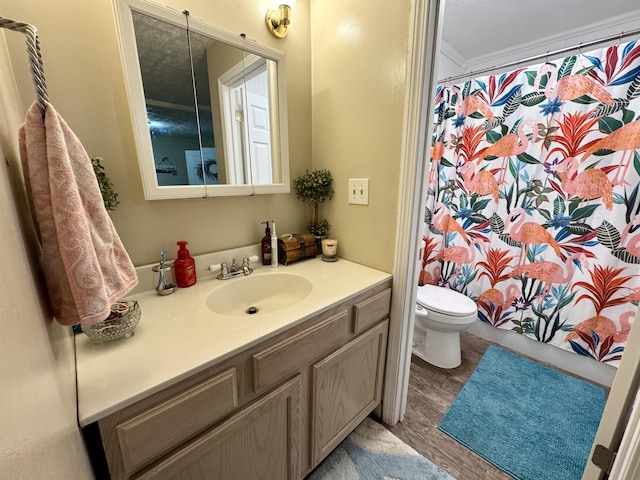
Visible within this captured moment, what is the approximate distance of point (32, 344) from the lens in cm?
36

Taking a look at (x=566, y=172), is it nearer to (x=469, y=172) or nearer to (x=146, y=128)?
(x=469, y=172)

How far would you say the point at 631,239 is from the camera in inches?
58.1

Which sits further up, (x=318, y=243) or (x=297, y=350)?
(x=318, y=243)

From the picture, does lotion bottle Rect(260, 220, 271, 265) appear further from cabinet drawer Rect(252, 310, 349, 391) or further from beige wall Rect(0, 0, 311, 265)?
cabinet drawer Rect(252, 310, 349, 391)

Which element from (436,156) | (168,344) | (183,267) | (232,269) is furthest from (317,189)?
(436,156)

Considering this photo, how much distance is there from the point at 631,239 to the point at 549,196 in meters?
0.44

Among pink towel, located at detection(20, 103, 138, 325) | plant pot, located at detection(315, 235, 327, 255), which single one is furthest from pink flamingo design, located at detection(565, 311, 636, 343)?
pink towel, located at detection(20, 103, 138, 325)

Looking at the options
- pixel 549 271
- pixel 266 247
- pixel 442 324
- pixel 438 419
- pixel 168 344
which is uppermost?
pixel 266 247

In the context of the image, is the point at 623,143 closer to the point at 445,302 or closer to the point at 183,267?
the point at 445,302

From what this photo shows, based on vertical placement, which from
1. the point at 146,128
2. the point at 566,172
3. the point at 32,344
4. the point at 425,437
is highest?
the point at 146,128

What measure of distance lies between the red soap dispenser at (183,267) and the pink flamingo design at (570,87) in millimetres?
2237

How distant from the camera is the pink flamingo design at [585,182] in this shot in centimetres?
151

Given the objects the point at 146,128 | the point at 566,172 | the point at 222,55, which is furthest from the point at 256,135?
the point at 566,172

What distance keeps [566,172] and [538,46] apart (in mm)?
1193
